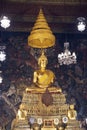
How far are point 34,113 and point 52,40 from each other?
219 centimetres

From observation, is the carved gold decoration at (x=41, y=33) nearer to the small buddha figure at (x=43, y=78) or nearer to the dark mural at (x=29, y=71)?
the small buddha figure at (x=43, y=78)

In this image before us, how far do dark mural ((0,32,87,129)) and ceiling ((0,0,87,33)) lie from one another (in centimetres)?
34

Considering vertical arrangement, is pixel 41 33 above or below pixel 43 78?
above

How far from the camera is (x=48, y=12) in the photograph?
11133 millimetres

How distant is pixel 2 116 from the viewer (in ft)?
36.6

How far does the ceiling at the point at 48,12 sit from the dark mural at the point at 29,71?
13.3 inches

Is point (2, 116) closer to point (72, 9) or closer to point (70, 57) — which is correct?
point (70, 57)

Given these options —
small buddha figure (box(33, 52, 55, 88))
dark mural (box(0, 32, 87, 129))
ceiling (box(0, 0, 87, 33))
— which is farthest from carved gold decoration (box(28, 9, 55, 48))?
dark mural (box(0, 32, 87, 129))

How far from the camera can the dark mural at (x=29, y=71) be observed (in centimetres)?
1134

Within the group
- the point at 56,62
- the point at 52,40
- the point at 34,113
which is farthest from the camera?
the point at 56,62

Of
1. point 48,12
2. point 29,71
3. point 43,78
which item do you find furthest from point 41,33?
point 29,71

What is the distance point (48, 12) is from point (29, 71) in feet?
6.20

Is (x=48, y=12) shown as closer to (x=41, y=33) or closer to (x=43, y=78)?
(x=43, y=78)

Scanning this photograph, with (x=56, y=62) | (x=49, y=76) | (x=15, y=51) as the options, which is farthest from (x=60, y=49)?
(x=49, y=76)
